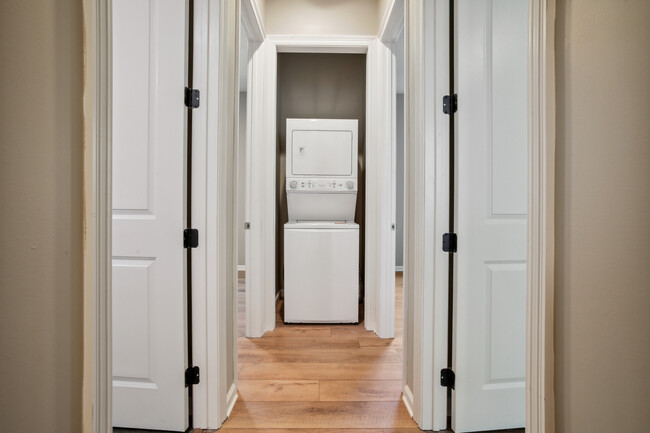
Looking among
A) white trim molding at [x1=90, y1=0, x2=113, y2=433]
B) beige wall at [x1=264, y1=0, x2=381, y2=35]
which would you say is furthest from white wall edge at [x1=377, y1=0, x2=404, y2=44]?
white trim molding at [x1=90, y1=0, x2=113, y2=433]

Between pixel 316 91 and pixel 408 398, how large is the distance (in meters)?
2.90

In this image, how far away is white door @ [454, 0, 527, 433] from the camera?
1373 mm

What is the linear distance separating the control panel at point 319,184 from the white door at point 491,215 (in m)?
1.49

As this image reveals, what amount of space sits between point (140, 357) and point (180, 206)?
2.32ft

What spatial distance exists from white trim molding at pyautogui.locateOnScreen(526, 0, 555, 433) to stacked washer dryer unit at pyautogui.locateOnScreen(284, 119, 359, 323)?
1.95 meters

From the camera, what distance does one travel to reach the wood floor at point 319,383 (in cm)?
146

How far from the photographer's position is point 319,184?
9.16ft

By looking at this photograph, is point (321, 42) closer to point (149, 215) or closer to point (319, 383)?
point (149, 215)

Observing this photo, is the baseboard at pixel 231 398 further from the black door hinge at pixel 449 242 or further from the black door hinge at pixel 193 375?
the black door hinge at pixel 449 242

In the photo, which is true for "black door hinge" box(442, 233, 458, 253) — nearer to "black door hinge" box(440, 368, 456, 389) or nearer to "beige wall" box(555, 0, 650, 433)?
"black door hinge" box(440, 368, 456, 389)

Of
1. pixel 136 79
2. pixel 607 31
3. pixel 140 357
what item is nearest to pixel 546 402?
pixel 607 31

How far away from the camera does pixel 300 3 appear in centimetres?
259

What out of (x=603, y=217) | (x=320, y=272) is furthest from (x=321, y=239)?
(x=603, y=217)

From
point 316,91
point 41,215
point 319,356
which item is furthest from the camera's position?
point 316,91
